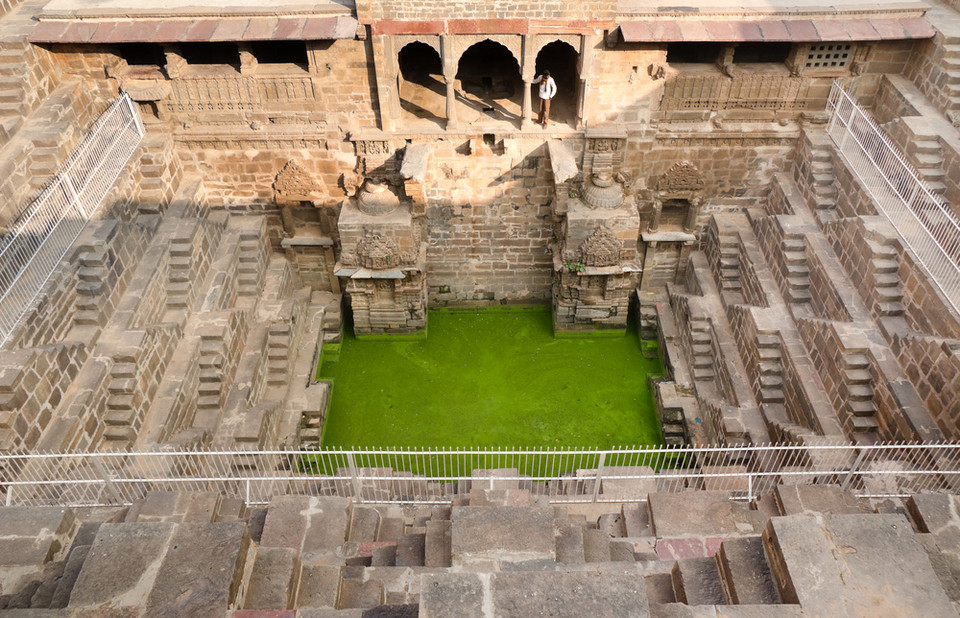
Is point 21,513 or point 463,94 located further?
point 463,94

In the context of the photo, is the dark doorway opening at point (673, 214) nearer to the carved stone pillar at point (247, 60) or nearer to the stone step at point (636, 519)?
the stone step at point (636, 519)

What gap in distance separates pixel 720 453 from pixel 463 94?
30.3 feet

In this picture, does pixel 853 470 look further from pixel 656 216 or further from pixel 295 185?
pixel 295 185

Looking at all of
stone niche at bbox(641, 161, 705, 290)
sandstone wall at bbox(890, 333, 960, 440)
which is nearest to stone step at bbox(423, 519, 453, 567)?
sandstone wall at bbox(890, 333, 960, 440)

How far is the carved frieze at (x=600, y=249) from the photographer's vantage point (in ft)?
44.5

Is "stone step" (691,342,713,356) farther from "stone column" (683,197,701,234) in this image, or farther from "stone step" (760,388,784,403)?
"stone column" (683,197,701,234)

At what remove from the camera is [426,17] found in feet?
39.4

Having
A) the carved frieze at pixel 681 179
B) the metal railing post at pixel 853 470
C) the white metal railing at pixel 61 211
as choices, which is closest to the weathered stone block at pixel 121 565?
the white metal railing at pixel 61 211

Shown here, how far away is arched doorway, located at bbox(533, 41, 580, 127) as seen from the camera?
13906 millimetres

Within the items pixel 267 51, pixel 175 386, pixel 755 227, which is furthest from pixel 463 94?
pixel 175 386

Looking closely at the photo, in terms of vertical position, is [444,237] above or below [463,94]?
below

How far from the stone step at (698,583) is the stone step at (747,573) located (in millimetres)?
92

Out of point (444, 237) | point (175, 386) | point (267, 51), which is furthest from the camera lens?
point (444, 237)

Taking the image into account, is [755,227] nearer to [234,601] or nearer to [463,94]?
[463,94]
